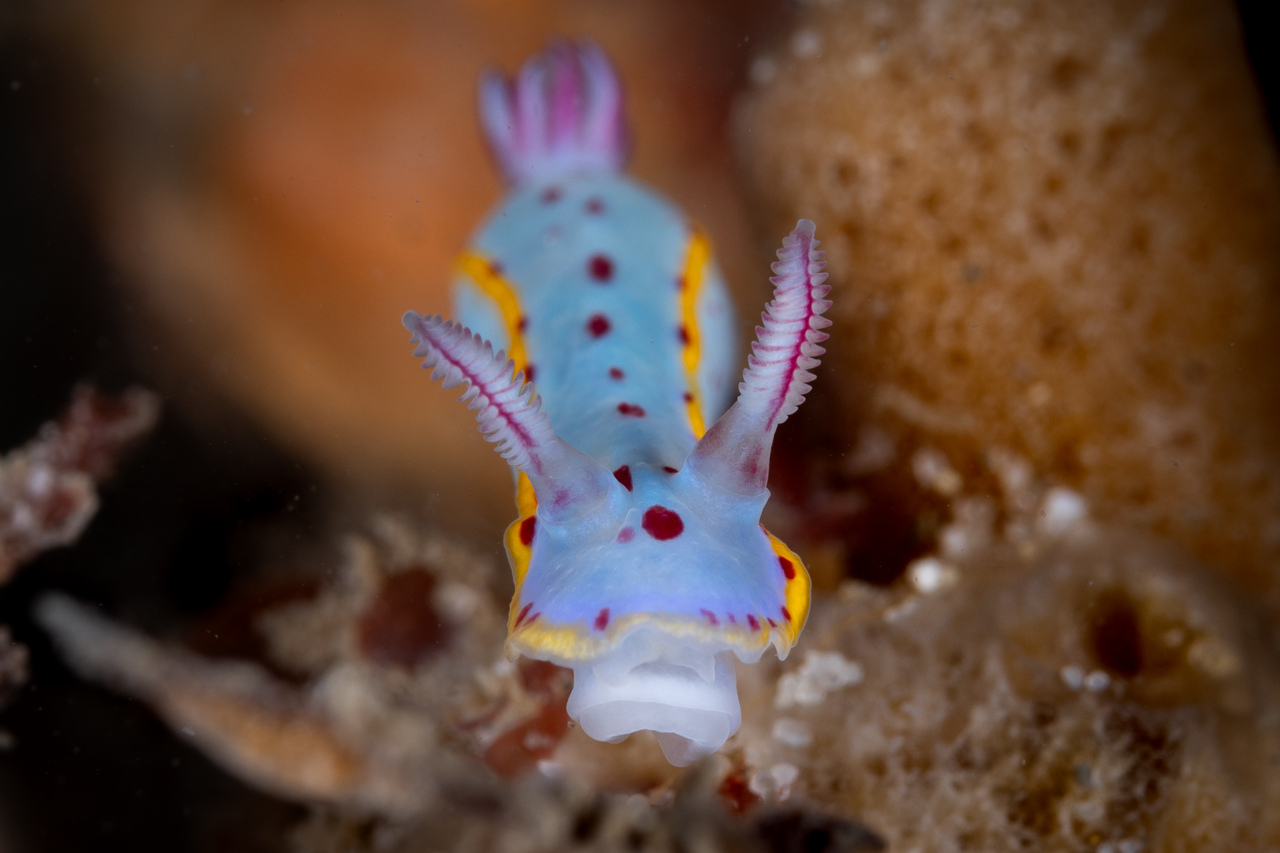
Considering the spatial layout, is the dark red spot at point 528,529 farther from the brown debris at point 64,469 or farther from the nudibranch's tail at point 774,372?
the brown debris at point 64,469

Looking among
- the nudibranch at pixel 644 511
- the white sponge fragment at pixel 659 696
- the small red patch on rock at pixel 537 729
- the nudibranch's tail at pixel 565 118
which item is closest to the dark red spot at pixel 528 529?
the nudibranch at pixel 644 511

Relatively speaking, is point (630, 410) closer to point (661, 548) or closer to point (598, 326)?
point (598, 326)

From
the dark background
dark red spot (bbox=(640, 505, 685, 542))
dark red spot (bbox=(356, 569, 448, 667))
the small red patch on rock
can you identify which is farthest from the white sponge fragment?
the dark background

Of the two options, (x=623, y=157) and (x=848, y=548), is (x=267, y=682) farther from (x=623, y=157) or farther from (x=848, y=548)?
(x=623, y=157)

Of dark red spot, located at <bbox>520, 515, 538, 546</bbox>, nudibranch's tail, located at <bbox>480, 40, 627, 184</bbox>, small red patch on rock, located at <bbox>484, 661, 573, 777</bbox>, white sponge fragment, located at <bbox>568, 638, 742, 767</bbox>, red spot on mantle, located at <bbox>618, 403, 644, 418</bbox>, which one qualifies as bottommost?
small red patch on rock, located at <bbox>484, 661, 573, 777</bbox>

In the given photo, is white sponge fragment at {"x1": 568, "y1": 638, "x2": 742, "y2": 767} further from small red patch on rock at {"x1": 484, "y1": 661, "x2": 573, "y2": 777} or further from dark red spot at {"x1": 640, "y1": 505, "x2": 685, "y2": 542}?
small red patch on rock at {"x1": 484, "y1": 661, "x2": 573, "y2": 777}

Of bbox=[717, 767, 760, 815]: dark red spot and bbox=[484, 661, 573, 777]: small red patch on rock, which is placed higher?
bbox=[484, 661, 573, 777]: small red patch on rock
